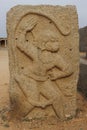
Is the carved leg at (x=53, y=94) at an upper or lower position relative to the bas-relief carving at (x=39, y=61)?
lower

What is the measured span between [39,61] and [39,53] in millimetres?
123

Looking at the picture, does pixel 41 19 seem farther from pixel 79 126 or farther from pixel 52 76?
pixel 79 126

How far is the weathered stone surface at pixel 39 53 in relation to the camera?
4980 mm

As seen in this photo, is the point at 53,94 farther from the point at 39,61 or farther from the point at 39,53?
the point at 39,53

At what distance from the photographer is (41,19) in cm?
504

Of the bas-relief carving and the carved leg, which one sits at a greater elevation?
the bas-relief carving

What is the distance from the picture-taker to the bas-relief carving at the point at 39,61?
16.4 feet

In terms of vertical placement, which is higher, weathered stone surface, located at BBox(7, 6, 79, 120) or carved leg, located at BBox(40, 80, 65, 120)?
weathered stone surface, located at BBox(7, 6, 79, 120)

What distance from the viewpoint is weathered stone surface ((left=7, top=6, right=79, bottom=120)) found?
4.98 m

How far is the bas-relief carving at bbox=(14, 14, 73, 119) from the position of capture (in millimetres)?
5000

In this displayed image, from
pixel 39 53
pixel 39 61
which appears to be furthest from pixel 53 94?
pixel 39 53

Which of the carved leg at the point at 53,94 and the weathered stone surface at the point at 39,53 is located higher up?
the weathered stone surface at the point at 39,53

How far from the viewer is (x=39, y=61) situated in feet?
16.5

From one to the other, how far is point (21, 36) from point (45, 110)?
1214mm
